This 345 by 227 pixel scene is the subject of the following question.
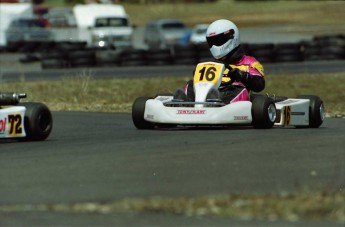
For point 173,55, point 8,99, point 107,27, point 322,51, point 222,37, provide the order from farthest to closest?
point 107,27, point 322,51, point 173,55, point 222,37, point 8,99

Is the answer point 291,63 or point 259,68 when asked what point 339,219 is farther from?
point 291,63

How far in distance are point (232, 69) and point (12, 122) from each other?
2992 mm

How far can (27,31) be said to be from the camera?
49.4 metres

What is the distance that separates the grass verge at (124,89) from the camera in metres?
19.5

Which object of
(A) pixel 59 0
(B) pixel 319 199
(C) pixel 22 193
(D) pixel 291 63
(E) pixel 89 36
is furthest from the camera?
(A) pixel 59 0

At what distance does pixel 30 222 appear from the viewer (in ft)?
22.2

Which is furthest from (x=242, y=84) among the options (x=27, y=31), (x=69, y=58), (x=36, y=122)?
(x=27, y=31)

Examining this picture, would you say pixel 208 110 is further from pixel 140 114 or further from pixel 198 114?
pixel 140 114

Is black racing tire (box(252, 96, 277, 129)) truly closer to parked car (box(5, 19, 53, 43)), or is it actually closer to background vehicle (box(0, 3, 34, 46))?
background vehicle (box(0, 3, 34, 46))

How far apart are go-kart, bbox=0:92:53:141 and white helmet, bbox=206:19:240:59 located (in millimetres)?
2815

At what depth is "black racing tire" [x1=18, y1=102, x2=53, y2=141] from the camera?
1140 cm

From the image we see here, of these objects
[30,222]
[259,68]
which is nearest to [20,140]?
[259,68]

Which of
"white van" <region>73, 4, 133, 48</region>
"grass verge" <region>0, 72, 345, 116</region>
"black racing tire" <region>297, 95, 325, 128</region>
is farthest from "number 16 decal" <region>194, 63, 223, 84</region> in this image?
"white van" <region>73, 4, 133, 48</region>

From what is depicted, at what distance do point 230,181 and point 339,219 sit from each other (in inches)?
63.8
